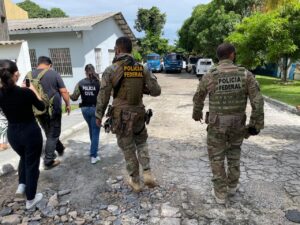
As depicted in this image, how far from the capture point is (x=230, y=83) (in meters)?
3.27

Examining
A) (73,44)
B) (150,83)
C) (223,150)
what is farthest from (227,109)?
(73,44)

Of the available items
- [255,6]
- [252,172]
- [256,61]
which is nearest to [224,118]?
[252,172]

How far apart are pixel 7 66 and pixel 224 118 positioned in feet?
8.13

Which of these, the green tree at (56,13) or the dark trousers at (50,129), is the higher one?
the green tree at (56,13)

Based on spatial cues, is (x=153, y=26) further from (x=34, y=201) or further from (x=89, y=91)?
(x=34, y=201)

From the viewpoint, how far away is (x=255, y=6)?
24062 millimetres

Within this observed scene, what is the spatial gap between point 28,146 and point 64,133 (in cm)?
355

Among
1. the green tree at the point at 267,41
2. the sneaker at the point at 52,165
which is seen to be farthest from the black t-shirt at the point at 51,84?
the green tree at the point at 267,41

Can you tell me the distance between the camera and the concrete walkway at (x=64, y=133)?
4.91 meters

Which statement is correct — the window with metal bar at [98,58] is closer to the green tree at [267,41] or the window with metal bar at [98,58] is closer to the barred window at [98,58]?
the barred window at [98,58]

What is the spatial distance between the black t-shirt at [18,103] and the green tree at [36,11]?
47159 mm

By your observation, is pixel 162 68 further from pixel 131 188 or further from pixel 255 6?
pixel 131 188

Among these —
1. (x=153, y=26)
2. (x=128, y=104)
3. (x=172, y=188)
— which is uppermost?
(x=153, y=26)

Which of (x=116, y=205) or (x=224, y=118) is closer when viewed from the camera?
(x=224, y=118)
